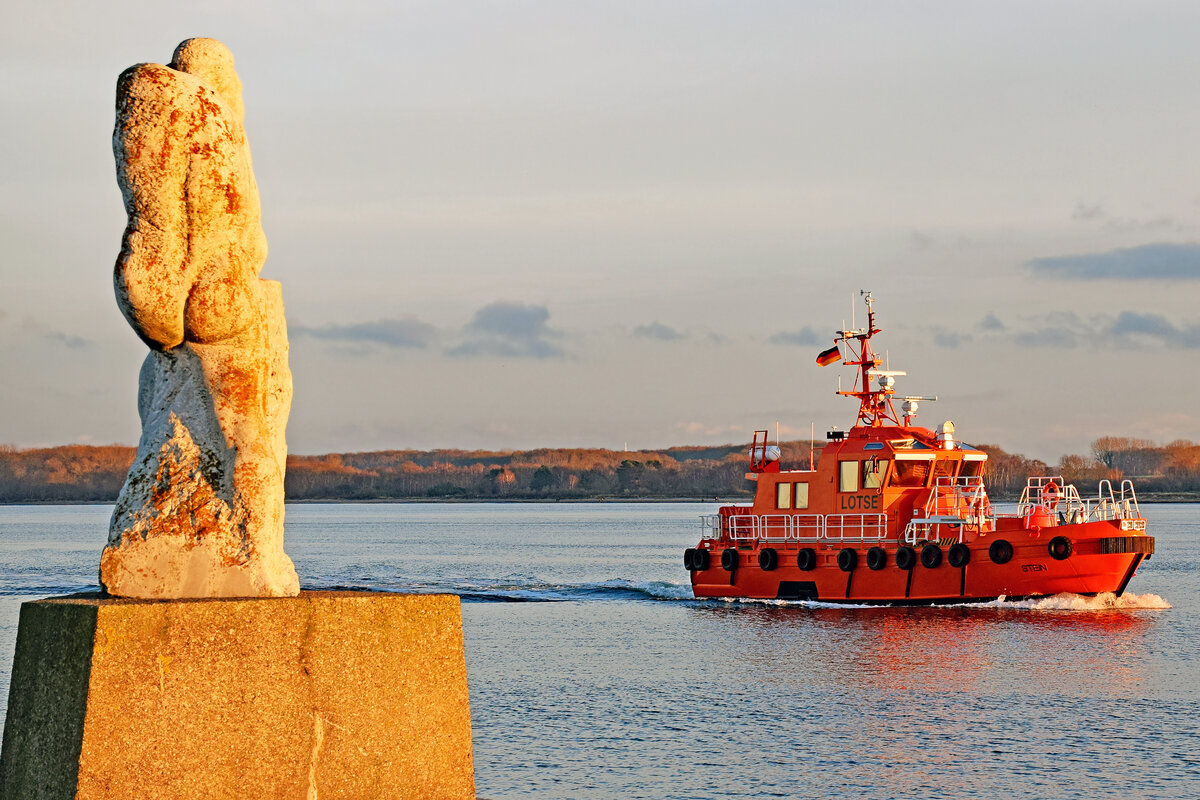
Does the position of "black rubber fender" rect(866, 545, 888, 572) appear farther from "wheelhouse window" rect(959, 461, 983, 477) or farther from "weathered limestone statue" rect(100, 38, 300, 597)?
"weathered limestone statue" rect(100, 38, 300, 597)

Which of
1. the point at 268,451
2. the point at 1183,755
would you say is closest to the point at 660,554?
the point at 1183,755

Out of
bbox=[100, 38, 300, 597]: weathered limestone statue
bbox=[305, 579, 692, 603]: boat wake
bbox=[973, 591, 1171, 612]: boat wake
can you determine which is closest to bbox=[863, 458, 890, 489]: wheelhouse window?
bbox=[973, 591, 1171, 612]: boat wake

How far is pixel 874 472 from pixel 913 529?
4.39 ft

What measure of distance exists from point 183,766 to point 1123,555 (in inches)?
989

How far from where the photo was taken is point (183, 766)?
5.19 metres

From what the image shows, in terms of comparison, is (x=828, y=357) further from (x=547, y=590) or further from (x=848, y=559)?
(x=547, y=590)

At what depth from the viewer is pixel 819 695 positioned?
66.3 feet

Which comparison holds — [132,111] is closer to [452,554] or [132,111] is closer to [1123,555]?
[1123,555]

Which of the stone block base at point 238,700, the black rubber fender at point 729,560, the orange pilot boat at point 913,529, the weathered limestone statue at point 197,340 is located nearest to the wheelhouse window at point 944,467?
the orange pilot boat at point 913,529

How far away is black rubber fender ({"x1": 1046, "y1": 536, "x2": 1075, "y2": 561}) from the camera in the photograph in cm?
2738

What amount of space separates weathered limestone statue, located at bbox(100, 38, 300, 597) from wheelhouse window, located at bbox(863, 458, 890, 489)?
23.5m

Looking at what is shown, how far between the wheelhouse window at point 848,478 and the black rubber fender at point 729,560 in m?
3.24

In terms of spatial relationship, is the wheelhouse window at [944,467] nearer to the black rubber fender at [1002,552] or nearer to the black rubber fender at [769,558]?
the black rubber fender at [1002,552]

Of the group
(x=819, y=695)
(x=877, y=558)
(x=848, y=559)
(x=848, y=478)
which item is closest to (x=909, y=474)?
(x=848, y=478)
